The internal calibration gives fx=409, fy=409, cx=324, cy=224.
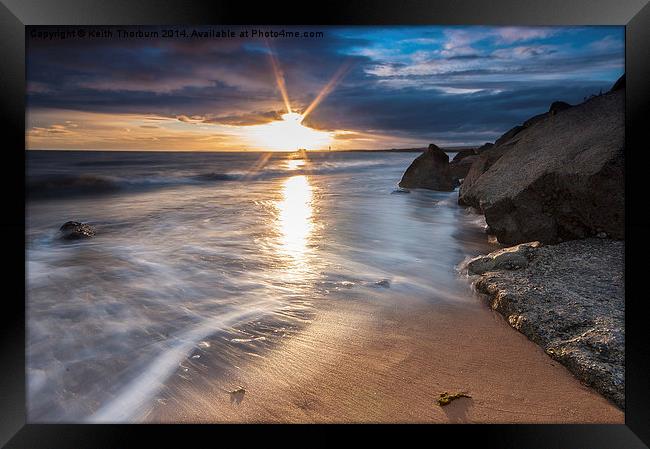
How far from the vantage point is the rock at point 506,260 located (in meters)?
2.78

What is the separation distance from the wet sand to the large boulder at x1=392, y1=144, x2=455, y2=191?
5.02m

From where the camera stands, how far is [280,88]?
3889mm

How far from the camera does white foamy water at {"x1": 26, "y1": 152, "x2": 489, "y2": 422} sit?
2.19 m

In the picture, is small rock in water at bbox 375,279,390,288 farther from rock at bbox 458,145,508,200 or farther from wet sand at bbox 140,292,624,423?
rock at bbox 458,145,508,200

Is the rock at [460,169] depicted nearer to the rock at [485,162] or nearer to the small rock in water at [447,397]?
the rock at [485,162]

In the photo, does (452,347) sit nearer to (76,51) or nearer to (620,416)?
(620,416)

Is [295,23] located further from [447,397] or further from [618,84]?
[618,84]

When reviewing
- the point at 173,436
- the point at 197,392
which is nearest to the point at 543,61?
the point at 197,392

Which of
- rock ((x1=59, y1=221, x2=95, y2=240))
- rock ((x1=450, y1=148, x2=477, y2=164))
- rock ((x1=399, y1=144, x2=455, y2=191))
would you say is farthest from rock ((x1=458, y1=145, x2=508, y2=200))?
rock ((x1=59, y1=221, x2=95, y2=240))

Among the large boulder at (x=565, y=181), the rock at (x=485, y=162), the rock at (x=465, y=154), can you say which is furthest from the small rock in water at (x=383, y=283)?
the rock at (x=465, y=154)

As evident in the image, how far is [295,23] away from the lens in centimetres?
199

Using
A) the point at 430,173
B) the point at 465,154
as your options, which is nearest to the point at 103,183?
the point at 430,173

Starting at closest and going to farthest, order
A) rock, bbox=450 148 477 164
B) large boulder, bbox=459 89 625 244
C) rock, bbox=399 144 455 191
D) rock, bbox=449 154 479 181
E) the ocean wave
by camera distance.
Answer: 1. large boulder, bbox=459 89 625 244
2. the ocean wave
3. rock, bbox=399 144 455 191
4. rock, bbox=449 154 479 181
5. rock, bbox=450 148 477 164

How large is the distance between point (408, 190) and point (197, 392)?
5.53 m
